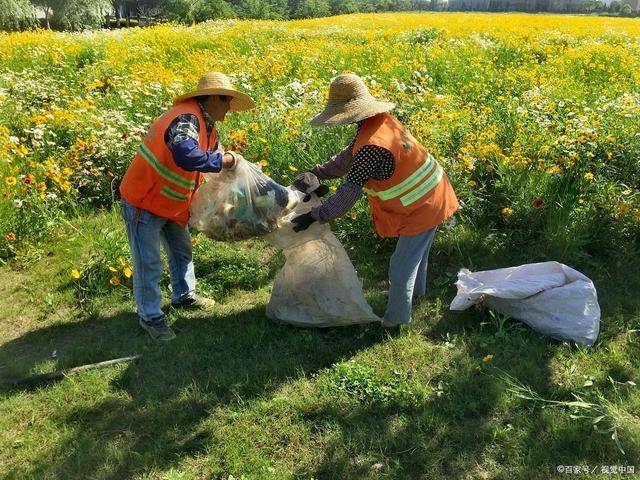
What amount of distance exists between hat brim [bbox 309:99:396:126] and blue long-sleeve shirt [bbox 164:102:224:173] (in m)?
0.60

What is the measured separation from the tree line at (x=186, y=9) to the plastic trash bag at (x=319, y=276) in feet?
67.9

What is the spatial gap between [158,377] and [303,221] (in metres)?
1.26

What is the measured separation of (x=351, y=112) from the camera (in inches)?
100.0

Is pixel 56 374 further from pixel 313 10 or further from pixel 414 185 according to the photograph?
pixel 313 10

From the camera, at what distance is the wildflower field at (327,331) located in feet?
7.68

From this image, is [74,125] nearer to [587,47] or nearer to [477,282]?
[477,282]

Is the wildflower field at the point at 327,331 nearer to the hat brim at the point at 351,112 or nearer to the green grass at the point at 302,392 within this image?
the green grass at the point at 302,392

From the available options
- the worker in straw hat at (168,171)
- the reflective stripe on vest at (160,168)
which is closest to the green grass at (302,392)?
the worker in straw hat at (168,171)

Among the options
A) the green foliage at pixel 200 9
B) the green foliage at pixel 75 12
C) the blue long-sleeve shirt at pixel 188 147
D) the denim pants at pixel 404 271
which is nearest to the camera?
the blue long-sleeve shirt at pixel 188 147

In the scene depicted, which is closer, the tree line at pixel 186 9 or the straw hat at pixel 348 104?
the straw hat at pixel 348 104

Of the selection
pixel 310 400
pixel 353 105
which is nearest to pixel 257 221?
pixel 353 105

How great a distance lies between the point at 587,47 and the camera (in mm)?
9102

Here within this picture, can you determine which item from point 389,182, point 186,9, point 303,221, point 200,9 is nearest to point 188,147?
point 303,221

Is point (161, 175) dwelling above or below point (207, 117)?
below
